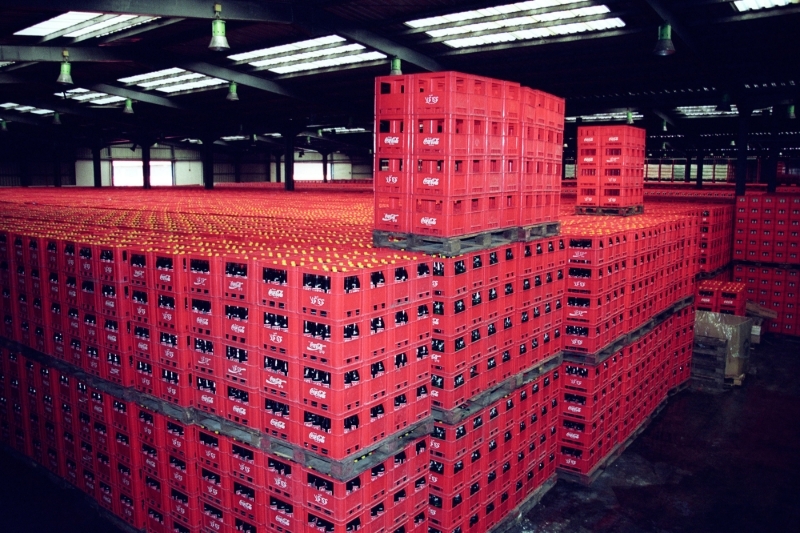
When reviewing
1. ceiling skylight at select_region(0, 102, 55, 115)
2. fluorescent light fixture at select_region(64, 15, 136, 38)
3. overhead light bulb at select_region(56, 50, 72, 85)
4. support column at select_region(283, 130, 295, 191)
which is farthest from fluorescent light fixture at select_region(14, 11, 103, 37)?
support column at select_region(283, 130, 295, 191)

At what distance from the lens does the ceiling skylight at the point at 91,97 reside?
71.9 ft

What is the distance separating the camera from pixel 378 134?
6379mm

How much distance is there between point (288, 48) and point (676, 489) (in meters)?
11.5

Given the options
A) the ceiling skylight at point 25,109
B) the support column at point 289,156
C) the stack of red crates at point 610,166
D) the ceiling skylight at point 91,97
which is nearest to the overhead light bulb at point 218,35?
the stack of red crates at point 610,166

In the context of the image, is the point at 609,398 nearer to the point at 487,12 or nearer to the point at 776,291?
the point at 487,12

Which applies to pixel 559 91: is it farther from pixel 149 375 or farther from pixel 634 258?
pixel 149 375

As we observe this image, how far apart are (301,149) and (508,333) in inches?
1650

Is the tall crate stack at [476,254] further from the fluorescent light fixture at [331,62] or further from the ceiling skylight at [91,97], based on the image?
the ceiling skylight at [91,97]

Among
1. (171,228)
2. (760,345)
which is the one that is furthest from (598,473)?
(760,345)

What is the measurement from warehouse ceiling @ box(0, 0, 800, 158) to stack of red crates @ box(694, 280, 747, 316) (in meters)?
4.51

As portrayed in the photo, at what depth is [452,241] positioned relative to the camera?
5918 mm

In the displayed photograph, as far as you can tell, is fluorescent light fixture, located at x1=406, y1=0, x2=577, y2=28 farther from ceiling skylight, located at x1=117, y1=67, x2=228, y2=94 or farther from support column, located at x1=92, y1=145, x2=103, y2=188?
support column, located at x1=92, y1=145, x2=103, y2=188

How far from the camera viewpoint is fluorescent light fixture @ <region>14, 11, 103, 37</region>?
1114cm

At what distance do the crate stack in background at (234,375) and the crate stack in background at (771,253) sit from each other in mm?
13627
